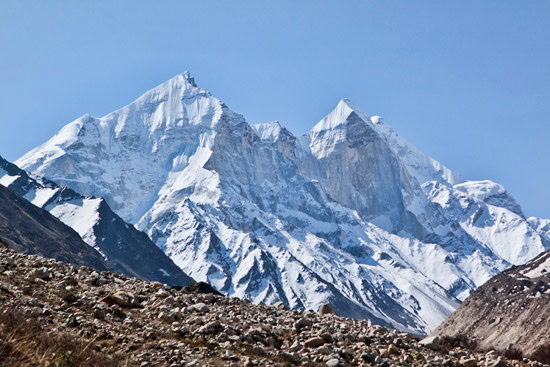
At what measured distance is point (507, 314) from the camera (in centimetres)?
14650

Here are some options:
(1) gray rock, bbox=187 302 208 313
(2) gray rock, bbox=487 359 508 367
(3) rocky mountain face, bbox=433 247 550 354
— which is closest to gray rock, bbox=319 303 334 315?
(1) gray rock, bbox=187 302 208 313

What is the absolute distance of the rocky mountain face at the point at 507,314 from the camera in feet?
400

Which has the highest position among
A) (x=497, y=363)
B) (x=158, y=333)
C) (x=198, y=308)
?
(x=497, y=363)

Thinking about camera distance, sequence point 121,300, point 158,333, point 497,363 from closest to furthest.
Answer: point 158,333 → point 497,363 → point 121,300

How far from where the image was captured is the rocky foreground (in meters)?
16.6

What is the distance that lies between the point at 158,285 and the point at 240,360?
13.5m

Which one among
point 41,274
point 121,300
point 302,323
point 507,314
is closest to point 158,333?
point 121,300

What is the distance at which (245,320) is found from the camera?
26203 millimetres

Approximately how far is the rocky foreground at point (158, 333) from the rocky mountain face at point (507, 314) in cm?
8541

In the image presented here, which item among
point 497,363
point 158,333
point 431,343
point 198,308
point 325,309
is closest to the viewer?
point 158,333

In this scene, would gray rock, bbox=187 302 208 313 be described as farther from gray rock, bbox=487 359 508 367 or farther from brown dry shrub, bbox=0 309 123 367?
gray rock, bbox=487 359 508 367

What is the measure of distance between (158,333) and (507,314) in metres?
134

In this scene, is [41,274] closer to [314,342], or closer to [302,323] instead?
[302,323]

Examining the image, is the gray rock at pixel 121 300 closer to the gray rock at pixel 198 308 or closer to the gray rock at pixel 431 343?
the gray rock at pixel 198 308
